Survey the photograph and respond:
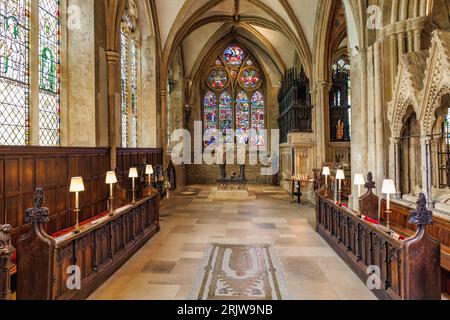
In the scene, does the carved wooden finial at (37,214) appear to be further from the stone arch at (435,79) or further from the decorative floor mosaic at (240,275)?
the stone arch at (435,79)

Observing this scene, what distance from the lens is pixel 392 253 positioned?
3.88 metres

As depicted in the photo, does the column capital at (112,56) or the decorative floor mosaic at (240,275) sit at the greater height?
the column capital at (112,56)

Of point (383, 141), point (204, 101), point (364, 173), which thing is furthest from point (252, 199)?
point (204, 101)

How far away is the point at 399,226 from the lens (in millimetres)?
6344

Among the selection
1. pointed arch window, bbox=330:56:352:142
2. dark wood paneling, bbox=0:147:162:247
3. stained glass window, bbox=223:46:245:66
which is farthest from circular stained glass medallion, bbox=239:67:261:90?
dark wood paneling, bbox=0:147:162:247

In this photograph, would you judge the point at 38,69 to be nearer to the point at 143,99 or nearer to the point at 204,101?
the point at 143,99

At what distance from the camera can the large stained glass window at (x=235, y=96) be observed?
2178 centimetres

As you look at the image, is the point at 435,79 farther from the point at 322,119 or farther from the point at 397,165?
the point at 322,119

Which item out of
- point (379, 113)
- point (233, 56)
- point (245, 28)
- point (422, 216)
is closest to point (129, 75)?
point (379, 113)

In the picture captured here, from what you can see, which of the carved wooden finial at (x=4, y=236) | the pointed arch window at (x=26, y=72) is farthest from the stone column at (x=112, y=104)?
the carved wooden finial at (x=4, y=236)

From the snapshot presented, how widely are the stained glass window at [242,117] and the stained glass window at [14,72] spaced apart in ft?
53.8

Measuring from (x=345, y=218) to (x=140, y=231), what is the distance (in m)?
4.38

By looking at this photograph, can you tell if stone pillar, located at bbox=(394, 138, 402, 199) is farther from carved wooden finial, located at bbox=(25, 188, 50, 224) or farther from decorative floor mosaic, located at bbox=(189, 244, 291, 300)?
carved wooden finial, located at bbox=(25, 188, 50, 224)

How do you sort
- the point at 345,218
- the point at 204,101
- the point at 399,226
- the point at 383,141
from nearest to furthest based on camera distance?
1. the point at 345,218
2. the point at 399,226
3. the point at 383,141
4. the point at 204,101
